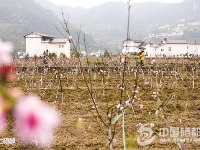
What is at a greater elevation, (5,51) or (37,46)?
(37,46)

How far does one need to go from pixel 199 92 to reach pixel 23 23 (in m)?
A: 131

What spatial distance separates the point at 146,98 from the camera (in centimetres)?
1066

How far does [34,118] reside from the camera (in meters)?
0.45

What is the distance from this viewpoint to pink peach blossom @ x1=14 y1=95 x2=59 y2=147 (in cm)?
43

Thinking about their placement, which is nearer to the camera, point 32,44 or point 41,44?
point 32,44

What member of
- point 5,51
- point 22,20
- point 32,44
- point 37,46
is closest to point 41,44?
point 37,46

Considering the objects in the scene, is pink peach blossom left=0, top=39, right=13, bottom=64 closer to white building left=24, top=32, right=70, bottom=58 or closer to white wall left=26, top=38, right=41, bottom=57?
white building left=24, top=32, right=70, bottom=58

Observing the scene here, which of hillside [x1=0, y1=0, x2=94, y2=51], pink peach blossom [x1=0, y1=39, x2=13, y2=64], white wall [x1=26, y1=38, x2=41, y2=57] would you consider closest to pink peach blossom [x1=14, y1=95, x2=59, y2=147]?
pink peach blossom [x1=0, y1=39, x2=13, y2=64]

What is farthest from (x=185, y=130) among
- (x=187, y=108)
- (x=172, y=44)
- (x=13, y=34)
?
(x=13, y=34)

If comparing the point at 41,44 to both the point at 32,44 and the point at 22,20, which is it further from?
the point at 22,20

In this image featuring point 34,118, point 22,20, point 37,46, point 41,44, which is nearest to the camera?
point 34,118

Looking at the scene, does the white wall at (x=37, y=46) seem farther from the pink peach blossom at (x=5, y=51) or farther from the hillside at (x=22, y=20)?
the hillside at (x=22, y=20)

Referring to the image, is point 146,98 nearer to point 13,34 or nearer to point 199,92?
point 199,92

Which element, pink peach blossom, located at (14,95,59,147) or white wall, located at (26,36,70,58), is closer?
pink peach blossom, located at (14,95,59,147)
